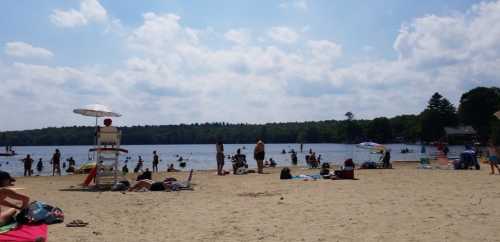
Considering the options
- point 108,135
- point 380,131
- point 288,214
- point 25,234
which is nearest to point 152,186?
point 108,135

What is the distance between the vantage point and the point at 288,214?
9664 millimetres

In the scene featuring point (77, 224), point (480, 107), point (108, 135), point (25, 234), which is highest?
point (480, 107)

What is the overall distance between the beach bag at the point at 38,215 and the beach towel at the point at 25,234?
234 mm

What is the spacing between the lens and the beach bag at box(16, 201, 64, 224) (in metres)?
7.64

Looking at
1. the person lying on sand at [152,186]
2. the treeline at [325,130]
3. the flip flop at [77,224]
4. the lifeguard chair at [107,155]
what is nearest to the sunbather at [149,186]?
the person lying on sand at [152,186]

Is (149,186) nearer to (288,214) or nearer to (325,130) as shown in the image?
(288,214)

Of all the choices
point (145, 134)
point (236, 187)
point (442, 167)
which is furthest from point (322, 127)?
point (236, 187)

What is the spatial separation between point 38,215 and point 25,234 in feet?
4.62

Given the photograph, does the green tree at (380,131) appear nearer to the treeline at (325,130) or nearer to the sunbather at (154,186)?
the treeline at (325,130)

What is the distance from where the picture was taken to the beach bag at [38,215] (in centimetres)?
764

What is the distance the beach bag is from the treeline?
86.1 metres

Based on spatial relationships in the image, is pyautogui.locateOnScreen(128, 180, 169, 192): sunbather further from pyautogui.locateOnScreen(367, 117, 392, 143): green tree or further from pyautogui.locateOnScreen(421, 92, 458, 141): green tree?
pyautogui.locateOnScreen(367, 117, 392, 143): green tree

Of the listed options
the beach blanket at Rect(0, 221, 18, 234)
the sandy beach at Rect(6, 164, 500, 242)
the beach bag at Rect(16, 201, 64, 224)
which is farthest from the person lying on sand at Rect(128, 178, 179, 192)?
the beach blanket at Rect(0, 221, 18, 234)

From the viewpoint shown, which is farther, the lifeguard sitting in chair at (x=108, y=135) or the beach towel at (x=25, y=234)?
the lifeguard sitting in chair at (x=108, y=135)
